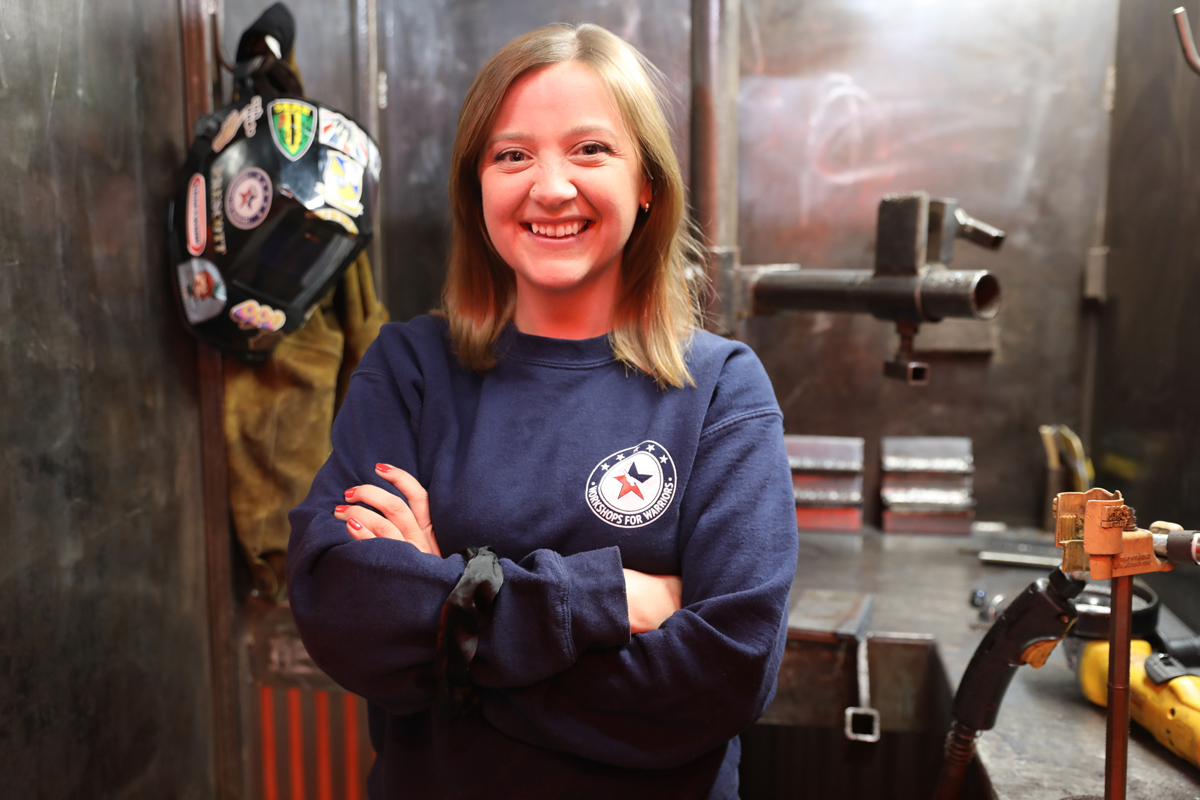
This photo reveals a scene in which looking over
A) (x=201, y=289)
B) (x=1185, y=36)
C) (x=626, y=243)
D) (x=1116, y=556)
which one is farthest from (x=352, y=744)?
(x=1185, y=36)

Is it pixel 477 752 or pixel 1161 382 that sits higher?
pixel 1161 382

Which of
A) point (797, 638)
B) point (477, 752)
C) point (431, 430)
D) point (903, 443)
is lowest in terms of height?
point (797, 638)

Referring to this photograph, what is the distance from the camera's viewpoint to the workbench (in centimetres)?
132

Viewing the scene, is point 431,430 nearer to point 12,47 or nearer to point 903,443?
point 12,47

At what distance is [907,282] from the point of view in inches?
72.9

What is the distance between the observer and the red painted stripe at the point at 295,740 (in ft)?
6.73

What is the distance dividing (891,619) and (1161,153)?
1211 millimetres

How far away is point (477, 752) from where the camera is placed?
1.07m

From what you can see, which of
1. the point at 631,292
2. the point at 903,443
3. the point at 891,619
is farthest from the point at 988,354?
the point at 631,292

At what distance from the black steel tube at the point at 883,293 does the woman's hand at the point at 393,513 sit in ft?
3.75

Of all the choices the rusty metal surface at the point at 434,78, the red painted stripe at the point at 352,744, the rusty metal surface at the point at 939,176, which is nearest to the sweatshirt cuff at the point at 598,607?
the red painted stripe at the point at 352,744

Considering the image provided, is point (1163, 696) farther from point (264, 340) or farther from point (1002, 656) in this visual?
point (264, 340)

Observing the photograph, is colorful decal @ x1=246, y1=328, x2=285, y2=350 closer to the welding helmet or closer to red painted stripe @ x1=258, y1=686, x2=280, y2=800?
the welding helmet

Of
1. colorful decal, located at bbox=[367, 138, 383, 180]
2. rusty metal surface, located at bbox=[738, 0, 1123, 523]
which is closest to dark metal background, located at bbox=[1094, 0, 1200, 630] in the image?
rusty metal surface, located at bbox=[738, 0, 1123, 523]
